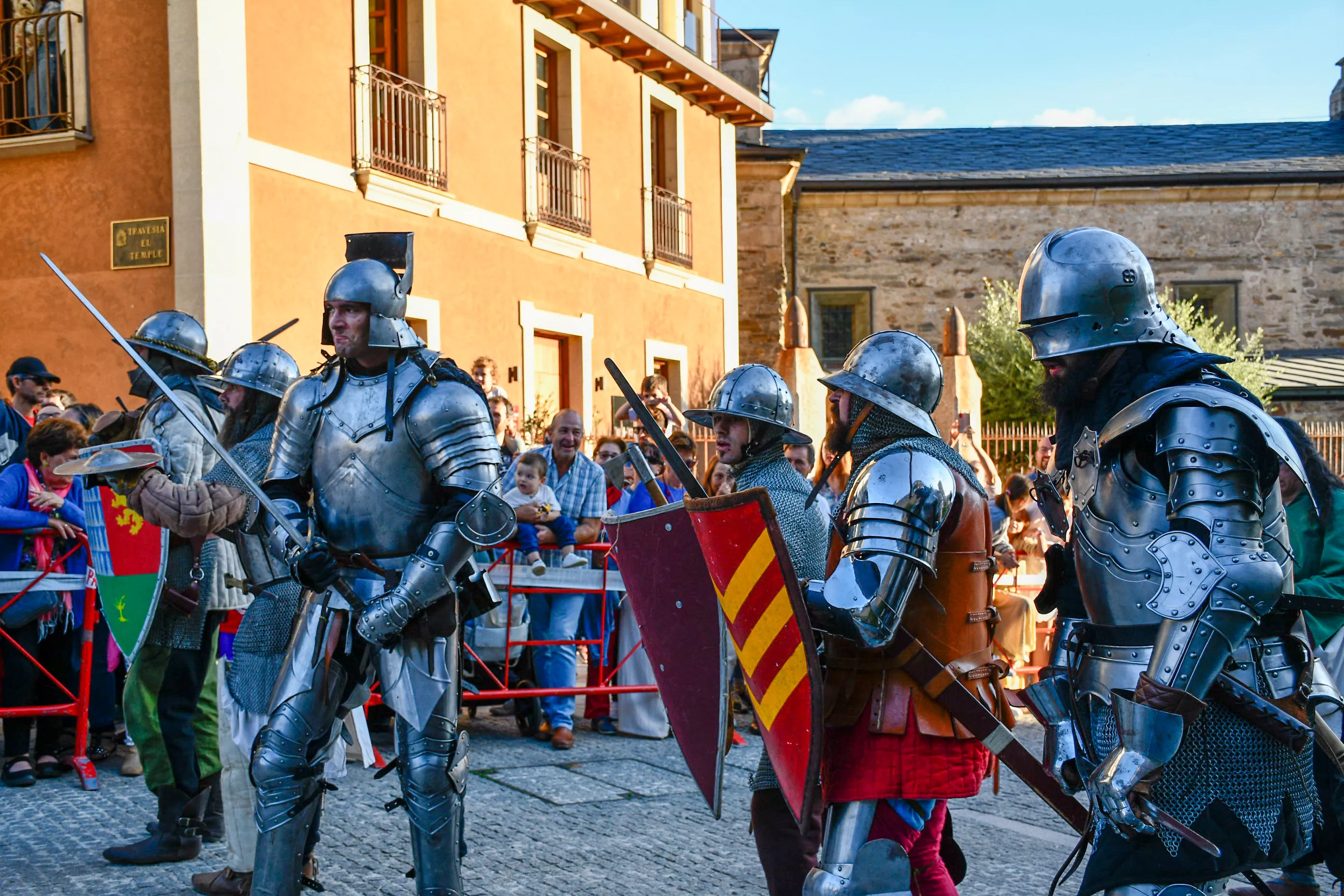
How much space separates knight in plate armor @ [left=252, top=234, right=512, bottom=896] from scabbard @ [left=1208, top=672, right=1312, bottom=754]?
187 cm

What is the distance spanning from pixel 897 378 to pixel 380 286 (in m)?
1.55

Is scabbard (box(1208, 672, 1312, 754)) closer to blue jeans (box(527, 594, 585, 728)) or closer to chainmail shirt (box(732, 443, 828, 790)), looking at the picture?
chainmail shirt (box(732, 443, 828, 790))

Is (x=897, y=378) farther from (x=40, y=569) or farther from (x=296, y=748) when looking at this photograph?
(x=40, y=569)

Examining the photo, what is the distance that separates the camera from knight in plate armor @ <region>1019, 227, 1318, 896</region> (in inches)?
94.6

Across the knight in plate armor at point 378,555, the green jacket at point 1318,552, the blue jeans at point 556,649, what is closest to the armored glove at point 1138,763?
the knight in plate armor at point 378,555

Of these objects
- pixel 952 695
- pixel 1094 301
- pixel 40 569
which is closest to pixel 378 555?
pixel 952 695

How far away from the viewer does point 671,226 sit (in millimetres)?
17750

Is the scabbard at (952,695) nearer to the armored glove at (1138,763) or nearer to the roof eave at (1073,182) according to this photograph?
the armored glove at (1138,763)

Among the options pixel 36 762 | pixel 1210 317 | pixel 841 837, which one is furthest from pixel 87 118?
pixel 1210 317

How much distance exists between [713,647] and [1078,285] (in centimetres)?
133

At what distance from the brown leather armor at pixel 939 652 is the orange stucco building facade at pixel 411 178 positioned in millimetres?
8332

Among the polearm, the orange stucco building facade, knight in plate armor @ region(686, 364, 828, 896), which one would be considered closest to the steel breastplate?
the polearm

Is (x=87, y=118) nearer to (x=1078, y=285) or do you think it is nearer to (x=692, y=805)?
(x=692, y=805)

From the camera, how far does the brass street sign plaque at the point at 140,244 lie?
10328mm
